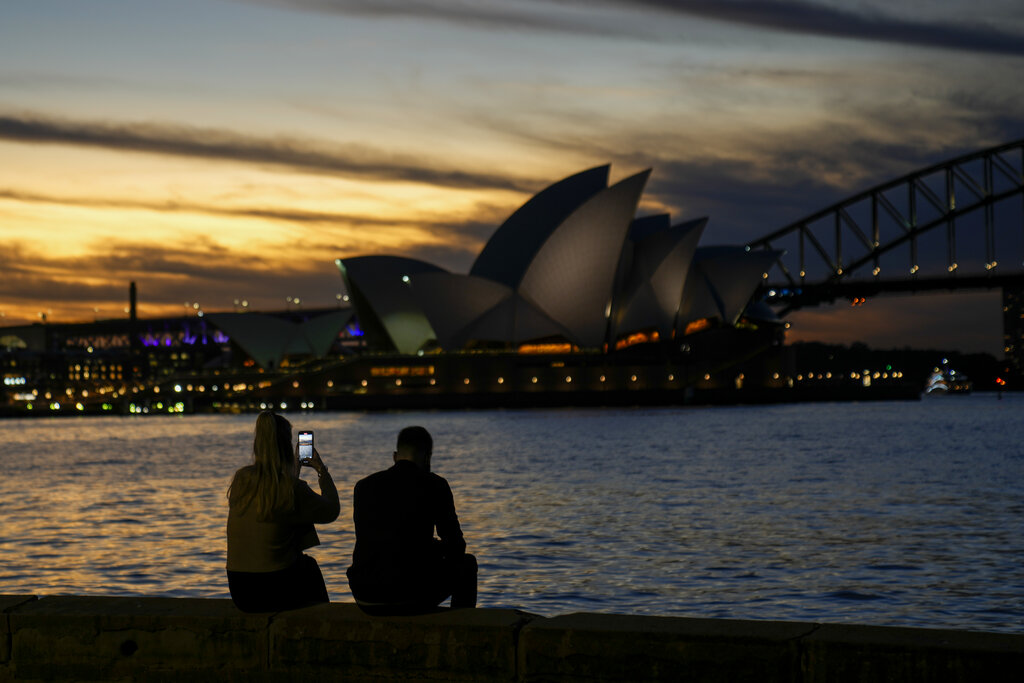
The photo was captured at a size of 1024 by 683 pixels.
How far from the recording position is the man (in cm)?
577

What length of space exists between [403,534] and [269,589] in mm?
683

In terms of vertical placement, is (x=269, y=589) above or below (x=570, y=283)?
below

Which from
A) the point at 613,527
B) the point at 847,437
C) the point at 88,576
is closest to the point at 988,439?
the point at 847,437

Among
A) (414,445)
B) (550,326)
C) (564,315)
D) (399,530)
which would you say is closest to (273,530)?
(399,530)

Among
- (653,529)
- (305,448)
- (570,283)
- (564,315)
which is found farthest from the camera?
(564,315)

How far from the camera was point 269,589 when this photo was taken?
5879 millimetres

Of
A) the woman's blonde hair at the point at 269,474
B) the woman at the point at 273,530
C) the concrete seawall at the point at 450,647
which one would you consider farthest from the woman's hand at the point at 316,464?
the concrete seawall at the point at 450,647

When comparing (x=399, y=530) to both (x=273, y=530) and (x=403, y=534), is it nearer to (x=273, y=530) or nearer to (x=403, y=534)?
(x=403, y=534)

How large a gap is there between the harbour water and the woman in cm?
705

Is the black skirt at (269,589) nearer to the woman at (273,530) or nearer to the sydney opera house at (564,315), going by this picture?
the woman at (273,530)

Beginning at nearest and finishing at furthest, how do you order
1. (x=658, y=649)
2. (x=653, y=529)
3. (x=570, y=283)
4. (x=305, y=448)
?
(x=658, y=649) → (x=305, y=448) → (x=653, y=529) → (x=570, y=283)

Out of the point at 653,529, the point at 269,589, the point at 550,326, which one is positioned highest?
the point at 550,326

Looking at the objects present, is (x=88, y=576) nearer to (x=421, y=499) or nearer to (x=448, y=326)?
(x=421, y=499)

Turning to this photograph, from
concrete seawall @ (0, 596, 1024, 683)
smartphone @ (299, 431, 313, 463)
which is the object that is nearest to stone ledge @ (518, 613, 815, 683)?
concrete seawall @ (0, 596, 1024, 683)
